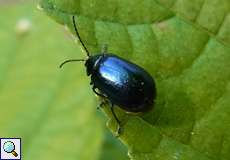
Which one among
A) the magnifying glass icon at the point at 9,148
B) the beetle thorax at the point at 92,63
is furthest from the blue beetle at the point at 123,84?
the magnifying glass icon at the point at 9,148

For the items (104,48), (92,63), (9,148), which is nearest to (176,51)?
(104,48)

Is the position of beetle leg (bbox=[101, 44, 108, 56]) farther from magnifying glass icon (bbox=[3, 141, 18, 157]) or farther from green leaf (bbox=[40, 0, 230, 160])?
magnifying glass icon (bbox=[3, 141, 18, 157])

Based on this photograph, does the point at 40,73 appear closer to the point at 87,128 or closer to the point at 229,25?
the point at 87,128

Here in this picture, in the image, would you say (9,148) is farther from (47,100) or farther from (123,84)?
(123,84)

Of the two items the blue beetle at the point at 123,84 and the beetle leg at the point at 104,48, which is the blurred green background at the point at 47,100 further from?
the beetle leg at the point at 104,48

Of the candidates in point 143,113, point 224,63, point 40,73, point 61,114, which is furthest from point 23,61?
point 224,63

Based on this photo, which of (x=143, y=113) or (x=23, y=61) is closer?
(x=143, y=113)

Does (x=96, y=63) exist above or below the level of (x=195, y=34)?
below
